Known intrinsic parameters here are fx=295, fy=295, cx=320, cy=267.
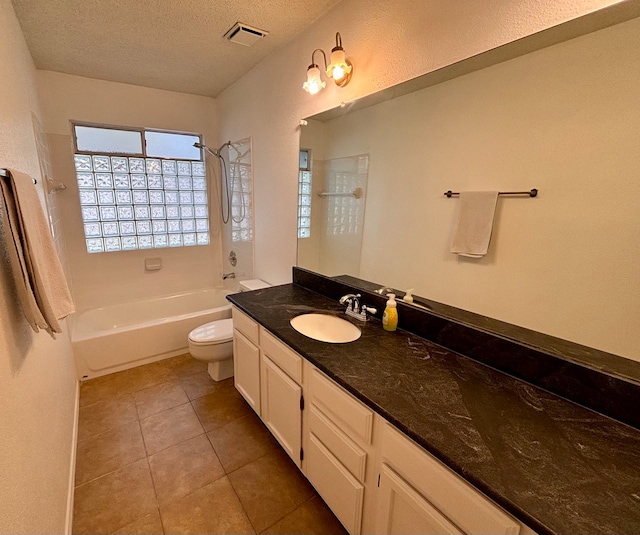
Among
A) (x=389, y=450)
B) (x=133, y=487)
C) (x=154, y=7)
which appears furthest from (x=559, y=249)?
(x=154, y=7)

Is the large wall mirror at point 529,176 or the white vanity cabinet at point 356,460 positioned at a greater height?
the large wall mirror at point 529,176

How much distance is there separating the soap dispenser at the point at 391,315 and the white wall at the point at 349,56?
103 centimetres

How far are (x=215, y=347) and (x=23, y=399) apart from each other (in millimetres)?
1273

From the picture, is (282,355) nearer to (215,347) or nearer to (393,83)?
(215,347)

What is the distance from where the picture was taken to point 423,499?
2.75ft

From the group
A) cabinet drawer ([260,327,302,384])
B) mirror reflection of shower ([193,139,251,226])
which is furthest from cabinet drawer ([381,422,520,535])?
mirror reflection of shower ([193,139,251,226])

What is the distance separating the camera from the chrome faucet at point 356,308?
1.56 metres

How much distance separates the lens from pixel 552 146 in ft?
3.10

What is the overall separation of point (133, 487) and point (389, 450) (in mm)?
1414

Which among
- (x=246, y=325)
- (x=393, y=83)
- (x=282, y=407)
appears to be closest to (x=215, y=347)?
(x=246, y=325)

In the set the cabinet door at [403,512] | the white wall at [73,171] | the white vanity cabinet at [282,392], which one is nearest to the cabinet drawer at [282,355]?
the white vanity cabinet at [282,392]

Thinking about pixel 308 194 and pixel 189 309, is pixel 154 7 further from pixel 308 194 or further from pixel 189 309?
pixel 189 309

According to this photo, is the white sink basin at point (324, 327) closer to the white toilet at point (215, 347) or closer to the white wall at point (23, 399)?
the white toilet at point (215, 347)

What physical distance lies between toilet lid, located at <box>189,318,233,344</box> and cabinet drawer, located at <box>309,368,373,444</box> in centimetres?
118
